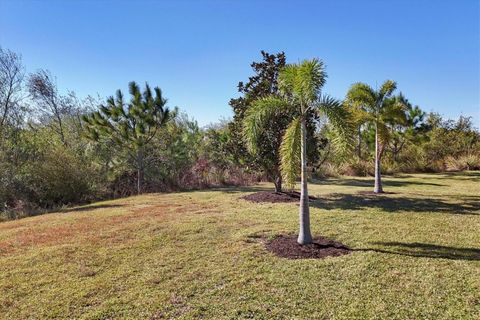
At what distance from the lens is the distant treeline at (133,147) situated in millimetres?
9961

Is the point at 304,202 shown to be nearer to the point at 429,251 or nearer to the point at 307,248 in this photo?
the point at 307,248

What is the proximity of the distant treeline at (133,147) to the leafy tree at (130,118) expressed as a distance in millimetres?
39

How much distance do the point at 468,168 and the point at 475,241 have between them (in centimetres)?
1914

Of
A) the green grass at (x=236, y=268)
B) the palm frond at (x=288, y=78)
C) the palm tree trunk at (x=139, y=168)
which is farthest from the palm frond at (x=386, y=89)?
the palm tree trunk at (x=139, y=168)

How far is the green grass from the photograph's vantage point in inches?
137

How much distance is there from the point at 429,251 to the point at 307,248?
1937 mm

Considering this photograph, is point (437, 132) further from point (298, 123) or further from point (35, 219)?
point (35, 219)

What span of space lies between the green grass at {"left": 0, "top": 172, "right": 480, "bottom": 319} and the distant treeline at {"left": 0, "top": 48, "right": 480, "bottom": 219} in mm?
1790

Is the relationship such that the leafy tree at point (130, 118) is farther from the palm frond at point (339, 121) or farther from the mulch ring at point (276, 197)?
the palm frond at point (339, 121)

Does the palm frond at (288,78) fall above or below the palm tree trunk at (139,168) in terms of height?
above

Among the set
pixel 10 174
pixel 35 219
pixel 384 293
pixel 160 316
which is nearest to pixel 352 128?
pixel 384 293

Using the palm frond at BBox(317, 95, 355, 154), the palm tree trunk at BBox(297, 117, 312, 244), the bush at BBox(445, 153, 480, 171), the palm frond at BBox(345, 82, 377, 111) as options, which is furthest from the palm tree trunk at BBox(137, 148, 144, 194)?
the bush at BBox(445, 153, 480, 171)

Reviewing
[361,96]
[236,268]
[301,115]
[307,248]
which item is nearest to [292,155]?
[301,115]

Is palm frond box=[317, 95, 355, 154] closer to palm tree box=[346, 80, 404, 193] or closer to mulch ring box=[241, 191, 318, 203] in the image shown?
mulch ring box=[241, 191, 318, 203]
